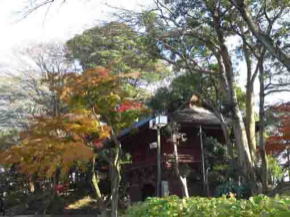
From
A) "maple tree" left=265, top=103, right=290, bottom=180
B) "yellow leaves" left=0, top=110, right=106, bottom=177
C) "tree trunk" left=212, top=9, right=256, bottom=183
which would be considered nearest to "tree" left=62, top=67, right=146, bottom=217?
"yellow leaves" left=0, top=110, right=106, bottom=177

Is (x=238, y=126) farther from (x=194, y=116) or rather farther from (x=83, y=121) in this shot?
(x=83, y=121)

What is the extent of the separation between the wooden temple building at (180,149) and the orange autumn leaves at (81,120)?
4231 mm

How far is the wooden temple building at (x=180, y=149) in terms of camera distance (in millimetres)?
25562

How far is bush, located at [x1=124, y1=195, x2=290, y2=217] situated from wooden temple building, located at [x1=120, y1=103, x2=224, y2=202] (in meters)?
16.8

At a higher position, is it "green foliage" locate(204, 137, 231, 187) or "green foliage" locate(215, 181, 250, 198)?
"green foliage" locate(204, 137, 231, 187)

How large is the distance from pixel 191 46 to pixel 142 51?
2.31 m

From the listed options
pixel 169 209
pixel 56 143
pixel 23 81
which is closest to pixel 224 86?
pixel 56 143

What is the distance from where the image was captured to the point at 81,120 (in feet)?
66.3

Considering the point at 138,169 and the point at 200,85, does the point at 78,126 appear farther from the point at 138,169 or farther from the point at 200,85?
the point at 138,169

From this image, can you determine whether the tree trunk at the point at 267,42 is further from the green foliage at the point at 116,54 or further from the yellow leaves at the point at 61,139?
the yellow leaves at the point at 61,139

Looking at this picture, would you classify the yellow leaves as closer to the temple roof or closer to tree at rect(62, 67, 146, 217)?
tree at rect(62, 67, 146, 217)

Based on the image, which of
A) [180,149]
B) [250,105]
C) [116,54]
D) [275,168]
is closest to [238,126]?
[250,105]

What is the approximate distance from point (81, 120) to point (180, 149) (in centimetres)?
811

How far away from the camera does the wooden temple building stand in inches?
1006
